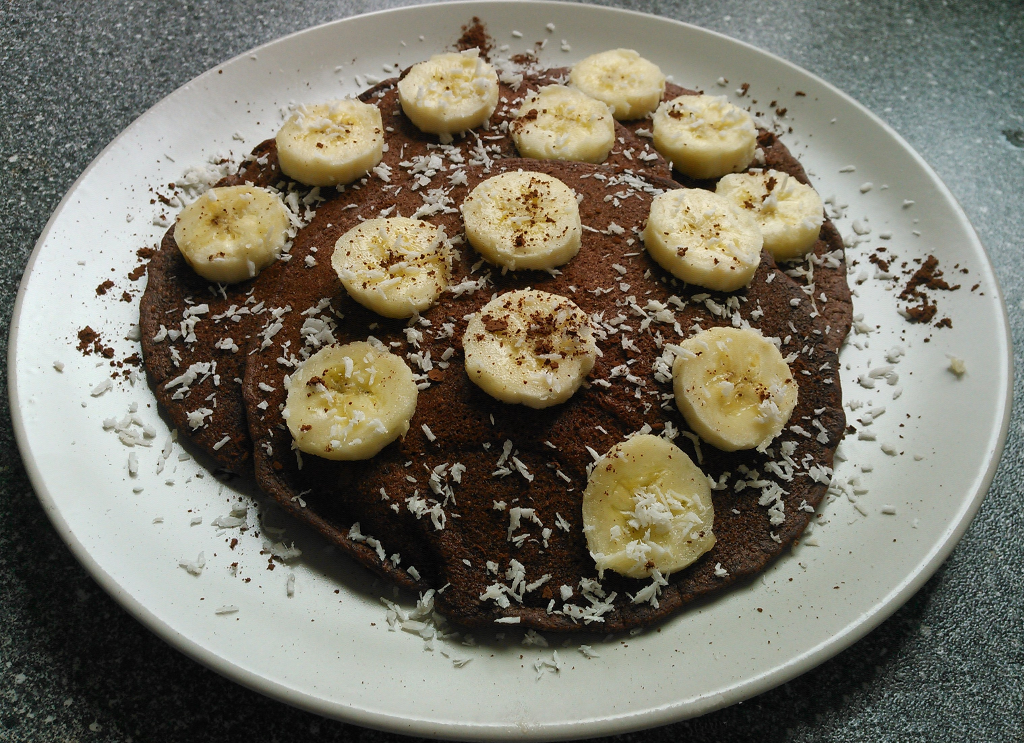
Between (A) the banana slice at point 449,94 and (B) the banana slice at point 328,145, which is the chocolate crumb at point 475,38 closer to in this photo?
(A) the banana slice at point 449,94

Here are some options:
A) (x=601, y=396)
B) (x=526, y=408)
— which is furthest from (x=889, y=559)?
(x=526, y=408)

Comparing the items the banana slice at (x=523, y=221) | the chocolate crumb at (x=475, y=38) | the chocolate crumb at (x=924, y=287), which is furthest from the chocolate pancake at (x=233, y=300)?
the chocolate crumb at (x=924, y=287)

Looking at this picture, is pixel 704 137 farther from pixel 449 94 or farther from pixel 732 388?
pixel 732 388

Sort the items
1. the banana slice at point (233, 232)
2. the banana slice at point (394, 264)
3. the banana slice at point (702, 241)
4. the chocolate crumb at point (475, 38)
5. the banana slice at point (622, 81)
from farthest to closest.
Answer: the chocolate crumb at point (475, 38) → the banana slice at point (622, 81) → the banana slice at point (233, 232) → the banana slice at point (702, 241) → the banana slice at point (394, 264)

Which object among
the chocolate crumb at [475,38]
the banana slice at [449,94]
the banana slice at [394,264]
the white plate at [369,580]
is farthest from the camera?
the chocolate crumb at [475,38]

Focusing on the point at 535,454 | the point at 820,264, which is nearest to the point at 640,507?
the point at 535,454

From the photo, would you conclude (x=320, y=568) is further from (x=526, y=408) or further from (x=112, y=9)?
(x=112, y=9)

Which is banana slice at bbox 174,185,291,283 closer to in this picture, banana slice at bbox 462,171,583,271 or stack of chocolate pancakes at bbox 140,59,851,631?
stack of chocolate pancakes at bbox 140,59,851,631

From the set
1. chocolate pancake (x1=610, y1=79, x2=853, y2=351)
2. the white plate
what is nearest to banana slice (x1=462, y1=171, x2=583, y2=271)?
chocolate pancake (x1=610, y1=79, x2=853, y2=351)
